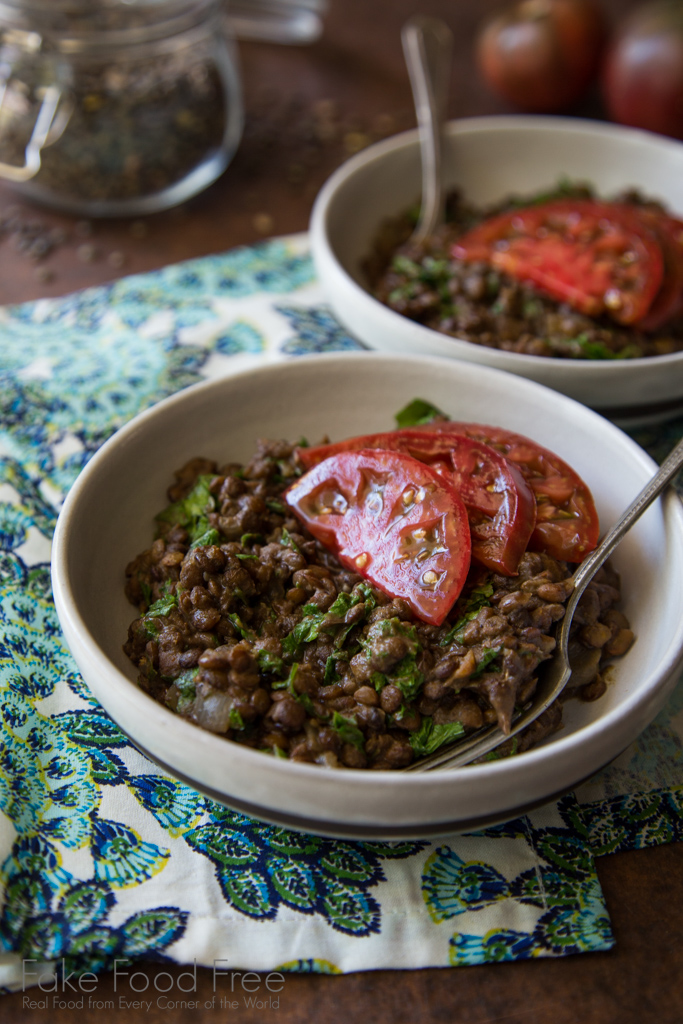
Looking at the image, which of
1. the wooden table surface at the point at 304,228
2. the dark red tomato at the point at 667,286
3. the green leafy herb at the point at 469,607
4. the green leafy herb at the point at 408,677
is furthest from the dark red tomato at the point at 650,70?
the green leafy herb at the point at 408,677

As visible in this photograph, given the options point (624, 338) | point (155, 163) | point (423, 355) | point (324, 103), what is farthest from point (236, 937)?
point (324, 103)

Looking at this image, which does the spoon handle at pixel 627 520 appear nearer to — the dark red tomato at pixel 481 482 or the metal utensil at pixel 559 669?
the metal utensil at pixel 559 669

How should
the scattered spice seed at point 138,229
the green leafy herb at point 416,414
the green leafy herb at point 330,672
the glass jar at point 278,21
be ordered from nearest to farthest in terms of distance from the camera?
the green leafy herb at point 330,672 → the green leafy herb at point 416,414 → the scattered spice seed at point 138,229 → the glass jar at point 278,21

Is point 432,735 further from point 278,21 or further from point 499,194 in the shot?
point 278,21

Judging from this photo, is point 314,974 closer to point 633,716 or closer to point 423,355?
point 633,716

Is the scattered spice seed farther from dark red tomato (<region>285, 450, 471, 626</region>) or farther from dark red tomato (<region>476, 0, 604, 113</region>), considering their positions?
dark red tomato (<region>285, 450, 471, 626</region>)
